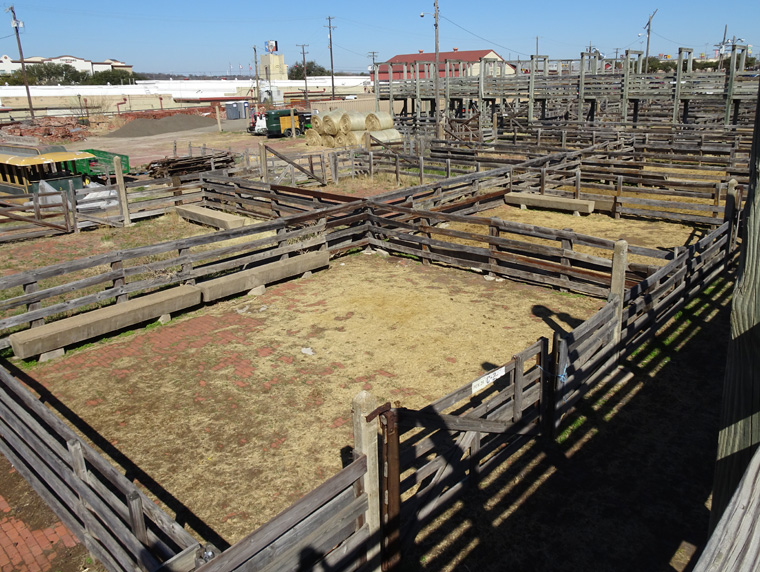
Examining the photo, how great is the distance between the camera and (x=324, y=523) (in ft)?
13.7

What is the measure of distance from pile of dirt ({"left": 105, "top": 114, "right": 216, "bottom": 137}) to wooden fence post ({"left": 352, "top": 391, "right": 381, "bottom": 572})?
59.6 m

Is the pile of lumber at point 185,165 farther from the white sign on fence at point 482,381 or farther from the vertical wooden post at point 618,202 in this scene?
the white sign on fence at point 482,381

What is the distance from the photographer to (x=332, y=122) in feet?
124

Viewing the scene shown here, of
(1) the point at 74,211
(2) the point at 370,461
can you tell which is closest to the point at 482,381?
(2) the point at 370,461

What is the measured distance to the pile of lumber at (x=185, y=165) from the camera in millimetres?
23781

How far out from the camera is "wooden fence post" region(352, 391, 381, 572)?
14.1 ft

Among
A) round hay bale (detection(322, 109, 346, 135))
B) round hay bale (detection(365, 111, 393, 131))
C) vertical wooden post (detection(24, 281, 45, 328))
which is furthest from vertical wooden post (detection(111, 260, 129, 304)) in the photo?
round hay bale (detection(322, 109, 346, 135))

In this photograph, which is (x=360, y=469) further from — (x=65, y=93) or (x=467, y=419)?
(x=65, y=93)

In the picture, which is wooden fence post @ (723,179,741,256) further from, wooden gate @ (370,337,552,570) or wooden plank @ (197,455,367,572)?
wooden plank @ (197,455,367,572)

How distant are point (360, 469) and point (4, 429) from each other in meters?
4.24

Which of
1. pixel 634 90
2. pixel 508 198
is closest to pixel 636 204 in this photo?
pixel 508 198

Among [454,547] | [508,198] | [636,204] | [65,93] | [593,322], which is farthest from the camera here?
[65,93]

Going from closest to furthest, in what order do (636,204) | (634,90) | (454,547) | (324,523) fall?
(324,523), (454,547), (636,204), (634,90)

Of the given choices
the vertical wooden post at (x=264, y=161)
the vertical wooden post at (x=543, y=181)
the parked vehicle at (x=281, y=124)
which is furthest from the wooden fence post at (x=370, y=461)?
the parked vehicle at (x=281, y=124)
